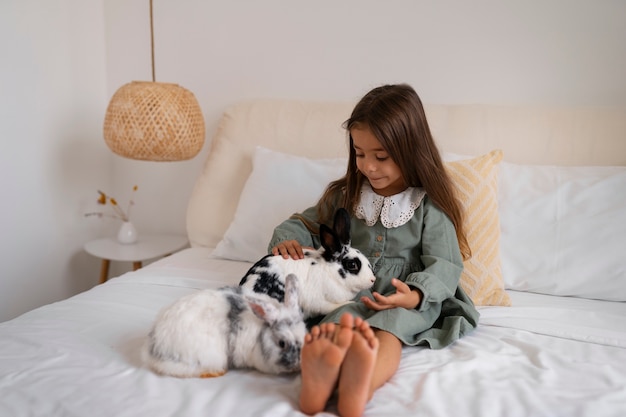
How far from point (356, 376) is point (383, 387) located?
0.43 ft

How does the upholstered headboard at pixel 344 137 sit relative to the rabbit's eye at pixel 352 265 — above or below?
above

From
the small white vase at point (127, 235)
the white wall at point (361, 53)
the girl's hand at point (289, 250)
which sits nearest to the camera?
the girl's hand at point (289, 250)

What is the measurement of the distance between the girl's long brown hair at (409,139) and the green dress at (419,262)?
0.12 ft

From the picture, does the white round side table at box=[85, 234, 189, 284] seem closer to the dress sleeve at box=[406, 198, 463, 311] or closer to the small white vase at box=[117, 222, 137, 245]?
the small white vase at box=[117, 222, 137, 245]

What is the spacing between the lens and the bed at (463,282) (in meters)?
0.93

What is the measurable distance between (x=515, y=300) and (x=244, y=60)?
1.34 meters

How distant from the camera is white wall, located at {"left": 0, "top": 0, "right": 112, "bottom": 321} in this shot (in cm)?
193

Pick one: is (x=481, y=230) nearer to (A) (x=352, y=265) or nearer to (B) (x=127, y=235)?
(A) (x=352, y=265)

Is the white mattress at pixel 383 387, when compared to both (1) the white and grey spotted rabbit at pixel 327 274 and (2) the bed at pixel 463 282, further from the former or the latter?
(1) the white and grey spotted rabbit at pixel 327 274

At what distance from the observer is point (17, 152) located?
77.0 inches

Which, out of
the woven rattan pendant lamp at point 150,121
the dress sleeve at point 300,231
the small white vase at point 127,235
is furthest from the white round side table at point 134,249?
the dress sleeve at point 300,231

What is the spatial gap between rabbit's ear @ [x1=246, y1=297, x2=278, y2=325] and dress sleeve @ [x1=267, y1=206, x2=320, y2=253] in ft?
1.30

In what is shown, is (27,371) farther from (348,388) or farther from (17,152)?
(17,152)

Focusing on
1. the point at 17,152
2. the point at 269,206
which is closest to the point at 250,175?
the point at 269,206
